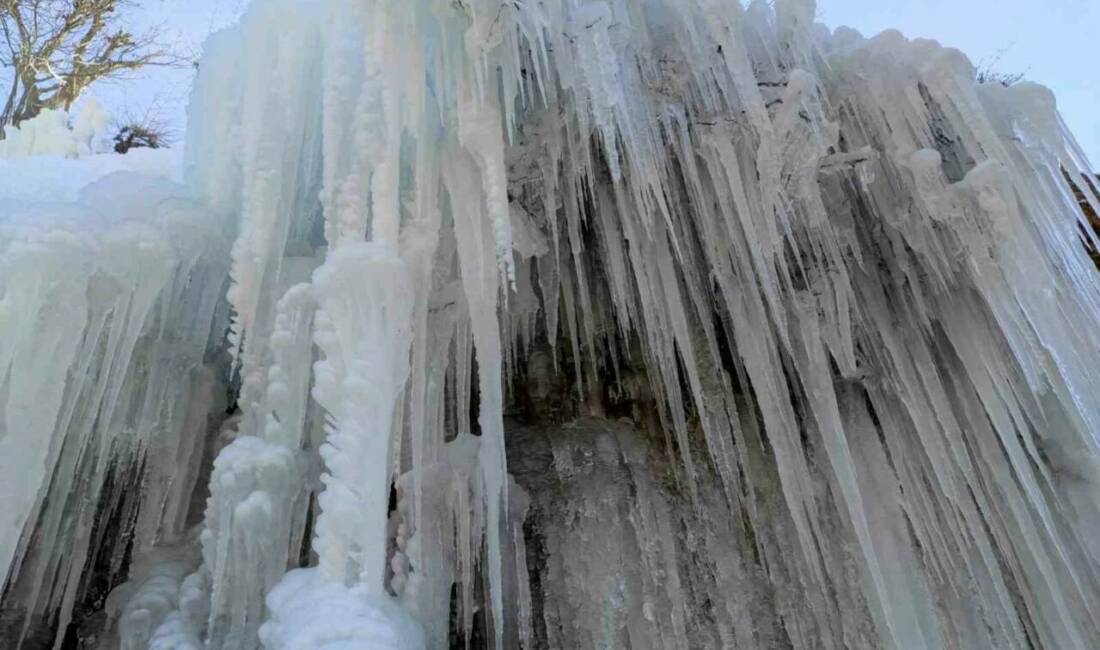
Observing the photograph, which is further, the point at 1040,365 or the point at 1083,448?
the point at 1083,448

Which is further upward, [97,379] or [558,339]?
[558,339]

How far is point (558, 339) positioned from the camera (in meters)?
3.38

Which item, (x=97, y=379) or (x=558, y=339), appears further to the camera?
(x=558, y=339)

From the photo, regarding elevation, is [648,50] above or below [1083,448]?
above

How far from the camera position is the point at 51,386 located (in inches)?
84.1

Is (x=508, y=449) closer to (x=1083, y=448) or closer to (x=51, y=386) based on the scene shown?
(x=51, y=386)

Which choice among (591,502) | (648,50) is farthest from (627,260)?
(591,502)

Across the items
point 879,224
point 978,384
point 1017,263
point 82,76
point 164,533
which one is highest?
point 82,76

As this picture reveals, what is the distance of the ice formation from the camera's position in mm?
2189

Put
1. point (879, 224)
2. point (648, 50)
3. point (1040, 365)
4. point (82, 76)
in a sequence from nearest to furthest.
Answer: point (648, 50)
point (1040, 365)
point (879, 224)
point (82, 76)

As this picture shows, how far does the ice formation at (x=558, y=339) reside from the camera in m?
2.19

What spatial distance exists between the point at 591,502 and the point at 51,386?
6.35 ft

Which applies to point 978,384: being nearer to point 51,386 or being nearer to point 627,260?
point 627,260

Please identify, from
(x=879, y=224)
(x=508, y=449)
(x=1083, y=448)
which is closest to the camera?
(x=879, y=224)
